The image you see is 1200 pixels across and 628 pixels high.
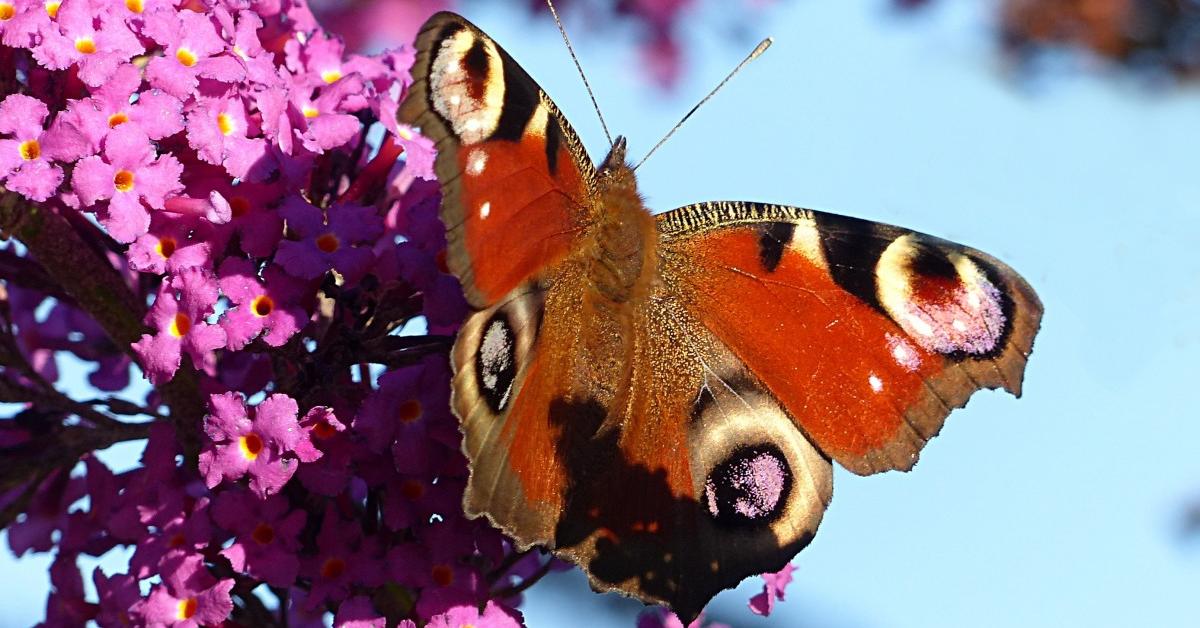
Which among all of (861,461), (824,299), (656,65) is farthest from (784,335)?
(656,65)

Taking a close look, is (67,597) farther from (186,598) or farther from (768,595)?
(768,595)

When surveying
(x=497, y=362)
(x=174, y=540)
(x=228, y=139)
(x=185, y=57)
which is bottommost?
(x=174, y=540)

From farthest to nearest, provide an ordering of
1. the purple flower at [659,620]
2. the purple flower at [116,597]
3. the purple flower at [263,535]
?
the purple flower at [659,620] → the purple flower at [116,597] → the purple flower at [263,535]

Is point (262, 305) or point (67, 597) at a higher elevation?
point (262, 305)

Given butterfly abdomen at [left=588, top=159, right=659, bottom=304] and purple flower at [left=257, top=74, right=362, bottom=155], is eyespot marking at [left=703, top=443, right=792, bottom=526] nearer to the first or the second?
butterfly abdomen at [left=588, top=159, right=659, bottom=304]

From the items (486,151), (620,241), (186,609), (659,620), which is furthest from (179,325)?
(659,620)

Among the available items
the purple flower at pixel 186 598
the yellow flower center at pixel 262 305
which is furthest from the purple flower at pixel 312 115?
the purple flower at pixel 186 598

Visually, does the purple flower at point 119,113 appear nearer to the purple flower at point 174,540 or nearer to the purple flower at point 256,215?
the purple flower at point 256,215

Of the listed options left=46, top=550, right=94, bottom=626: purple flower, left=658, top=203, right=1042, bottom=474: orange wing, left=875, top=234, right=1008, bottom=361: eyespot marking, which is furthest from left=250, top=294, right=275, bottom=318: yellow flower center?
left=875, top=234, right=1008, bottom=361: eyespot marking

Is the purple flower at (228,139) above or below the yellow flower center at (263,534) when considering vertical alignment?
above
